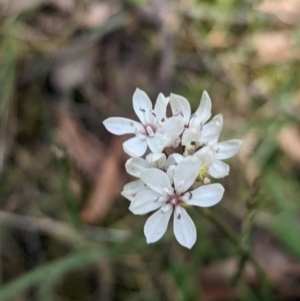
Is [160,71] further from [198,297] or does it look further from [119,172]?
[198,297]

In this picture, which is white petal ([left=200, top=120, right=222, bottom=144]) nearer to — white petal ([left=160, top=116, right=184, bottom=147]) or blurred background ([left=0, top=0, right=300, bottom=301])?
white petal ([left=160, top=116, right=184, bottom=147])

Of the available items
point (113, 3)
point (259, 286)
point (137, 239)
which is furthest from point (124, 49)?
point (259, 286)

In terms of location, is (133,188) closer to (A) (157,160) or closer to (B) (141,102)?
(A) (157,160)

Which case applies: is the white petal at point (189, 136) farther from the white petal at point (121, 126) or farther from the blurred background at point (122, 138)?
the blurred background at point (122, 138)

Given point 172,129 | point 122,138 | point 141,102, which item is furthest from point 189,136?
point 122,138

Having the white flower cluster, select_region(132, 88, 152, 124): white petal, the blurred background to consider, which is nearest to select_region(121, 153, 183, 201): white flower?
the white flower cluster

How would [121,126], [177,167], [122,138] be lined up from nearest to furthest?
1. [177,167]
2. [121,126]
3. [122,138]

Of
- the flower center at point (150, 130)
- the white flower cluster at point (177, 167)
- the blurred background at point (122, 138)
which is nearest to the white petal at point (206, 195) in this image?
the white flower cluster at point (177, 167)
